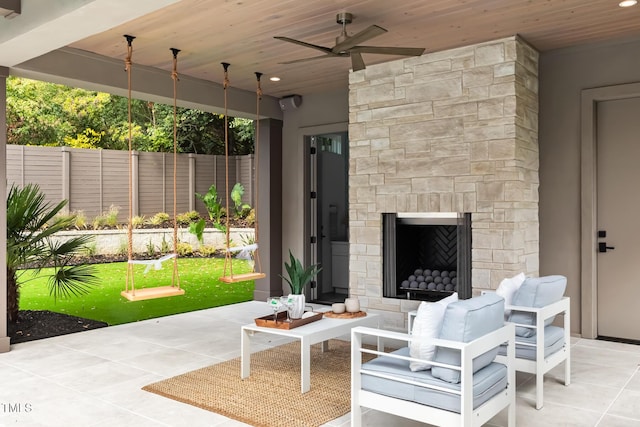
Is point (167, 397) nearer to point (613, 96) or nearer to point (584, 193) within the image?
point (584, 193)

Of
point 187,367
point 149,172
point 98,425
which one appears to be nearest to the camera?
point 98,425

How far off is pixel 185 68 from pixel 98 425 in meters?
4.00

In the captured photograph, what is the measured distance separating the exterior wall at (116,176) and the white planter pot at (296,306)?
7895 millimetres

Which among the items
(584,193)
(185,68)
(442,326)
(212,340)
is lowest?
(212,340)

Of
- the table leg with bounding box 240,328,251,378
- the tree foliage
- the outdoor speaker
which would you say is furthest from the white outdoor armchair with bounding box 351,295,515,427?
the tree foliage

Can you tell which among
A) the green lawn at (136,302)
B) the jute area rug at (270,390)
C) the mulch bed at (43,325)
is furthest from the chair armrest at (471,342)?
the green lawn at (136,302)

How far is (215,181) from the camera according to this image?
12727mm

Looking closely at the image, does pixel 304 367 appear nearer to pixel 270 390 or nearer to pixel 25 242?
pixel 270 390

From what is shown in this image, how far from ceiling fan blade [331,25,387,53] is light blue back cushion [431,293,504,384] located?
1975 millimetres

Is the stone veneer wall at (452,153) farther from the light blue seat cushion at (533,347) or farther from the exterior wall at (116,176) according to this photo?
the exterior wall at (116,176)

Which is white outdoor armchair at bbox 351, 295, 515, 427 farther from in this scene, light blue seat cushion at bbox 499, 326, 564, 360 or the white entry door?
the white entry door

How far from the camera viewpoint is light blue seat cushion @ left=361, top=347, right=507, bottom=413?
101 inches

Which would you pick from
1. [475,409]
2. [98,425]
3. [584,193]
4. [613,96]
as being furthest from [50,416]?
[613,96]

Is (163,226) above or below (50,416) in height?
above
